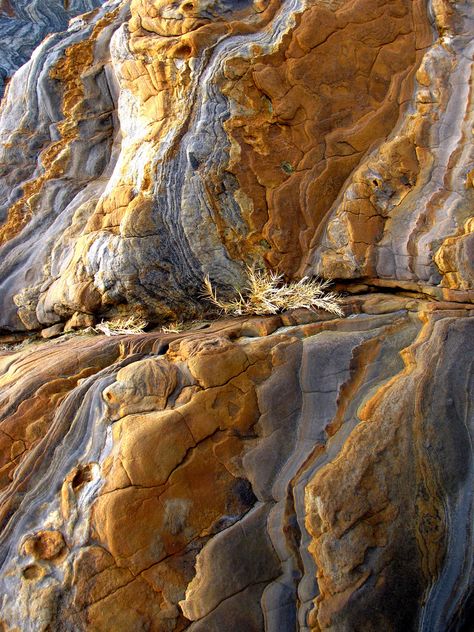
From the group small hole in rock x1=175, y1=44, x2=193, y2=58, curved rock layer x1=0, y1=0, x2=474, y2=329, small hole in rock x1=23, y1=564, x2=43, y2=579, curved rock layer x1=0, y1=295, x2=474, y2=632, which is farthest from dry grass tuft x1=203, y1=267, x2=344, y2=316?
small hole in rock x1=23, y1=564, x2=43, y2=579

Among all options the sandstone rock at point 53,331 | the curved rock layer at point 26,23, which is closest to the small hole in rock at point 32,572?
the sandstone rock at point 53,331

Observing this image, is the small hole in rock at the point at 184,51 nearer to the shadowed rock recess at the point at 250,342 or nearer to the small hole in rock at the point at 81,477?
the shadowed rock recess at the point at 250,342

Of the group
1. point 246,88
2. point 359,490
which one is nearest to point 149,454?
Result: point 359,490

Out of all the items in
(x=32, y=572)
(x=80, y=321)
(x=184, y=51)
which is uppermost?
(x=184, y=51)

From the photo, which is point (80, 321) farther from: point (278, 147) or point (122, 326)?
point (278, 147)

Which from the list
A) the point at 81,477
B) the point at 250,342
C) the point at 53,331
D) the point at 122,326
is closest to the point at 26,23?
the point at 53,331

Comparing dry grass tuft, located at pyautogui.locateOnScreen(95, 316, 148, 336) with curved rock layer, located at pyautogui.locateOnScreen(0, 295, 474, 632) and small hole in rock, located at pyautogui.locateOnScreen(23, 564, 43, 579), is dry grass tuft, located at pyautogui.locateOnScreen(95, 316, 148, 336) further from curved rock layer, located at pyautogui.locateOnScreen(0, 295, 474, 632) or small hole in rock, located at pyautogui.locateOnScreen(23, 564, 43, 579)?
small hole in rock, located at pyautogui.locateOnScreen(23, 564, 43, 579)
